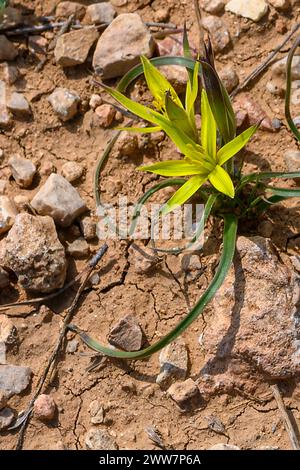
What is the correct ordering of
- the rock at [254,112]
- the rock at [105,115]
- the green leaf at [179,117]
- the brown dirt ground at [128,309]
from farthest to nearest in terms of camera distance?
the rock at [105,115]
the rock at [254,112]
the brown dirt ground at [128,309]
the green leaf at [179,117]

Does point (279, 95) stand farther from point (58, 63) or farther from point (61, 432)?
point (61, 432)

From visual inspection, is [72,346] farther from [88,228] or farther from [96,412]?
[88,228]

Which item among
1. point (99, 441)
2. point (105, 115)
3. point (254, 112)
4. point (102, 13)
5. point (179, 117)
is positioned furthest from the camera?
point (102, 13)

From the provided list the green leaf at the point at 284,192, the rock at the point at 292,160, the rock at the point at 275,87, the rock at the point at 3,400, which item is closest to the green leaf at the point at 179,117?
the green leaf at the point at 284,192

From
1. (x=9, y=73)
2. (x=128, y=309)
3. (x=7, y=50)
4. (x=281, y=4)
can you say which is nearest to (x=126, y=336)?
(x=128, y=309)

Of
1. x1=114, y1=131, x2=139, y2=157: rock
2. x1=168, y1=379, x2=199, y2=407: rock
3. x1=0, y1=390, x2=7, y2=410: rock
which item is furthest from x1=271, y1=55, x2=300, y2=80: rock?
x1=0, y1=390, x2=7, y2=410: rock

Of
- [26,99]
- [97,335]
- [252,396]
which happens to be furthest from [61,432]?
[26,99]

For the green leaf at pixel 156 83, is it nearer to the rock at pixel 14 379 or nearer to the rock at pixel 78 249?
the rock at pixel 78 249
